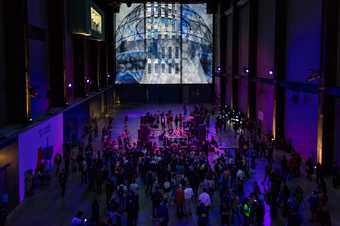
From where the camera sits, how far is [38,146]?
24.8 metres

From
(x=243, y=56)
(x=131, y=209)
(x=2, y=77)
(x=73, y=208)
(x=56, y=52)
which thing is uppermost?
(x=243, y=56)

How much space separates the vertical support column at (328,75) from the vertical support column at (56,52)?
48.8 ft

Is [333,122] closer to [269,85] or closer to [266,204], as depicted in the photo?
[266,204]

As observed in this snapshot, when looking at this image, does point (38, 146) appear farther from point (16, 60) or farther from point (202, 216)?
point (202, 216)

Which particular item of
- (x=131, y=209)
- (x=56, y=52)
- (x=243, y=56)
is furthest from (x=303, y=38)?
(x=243, y=56)

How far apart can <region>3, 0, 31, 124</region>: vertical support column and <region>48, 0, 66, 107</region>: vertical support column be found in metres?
8.36

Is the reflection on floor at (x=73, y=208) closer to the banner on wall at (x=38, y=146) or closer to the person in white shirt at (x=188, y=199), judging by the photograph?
the person in white shirt at (x=188, y=199)

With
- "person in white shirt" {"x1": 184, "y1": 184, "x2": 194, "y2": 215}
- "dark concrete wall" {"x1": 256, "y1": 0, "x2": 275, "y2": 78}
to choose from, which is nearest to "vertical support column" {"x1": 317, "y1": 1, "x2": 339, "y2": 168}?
"person in white shirt" {"x1": 184, "y1": 184, "x2": 194, "y2": 215}

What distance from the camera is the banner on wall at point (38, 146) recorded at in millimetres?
21562

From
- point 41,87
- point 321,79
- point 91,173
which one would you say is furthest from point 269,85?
point 91,173

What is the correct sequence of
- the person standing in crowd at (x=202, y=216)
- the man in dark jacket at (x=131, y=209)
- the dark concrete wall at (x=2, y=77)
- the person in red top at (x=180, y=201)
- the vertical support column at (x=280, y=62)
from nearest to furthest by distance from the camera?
the person standing in crowd at (x=202, y=216), the man in dark jacket at (x=131, y=209), the person in red top at (x=180, y=201), the dark concrete wall at (x=2, y=77), the vertical support column at (x=280, y=62)

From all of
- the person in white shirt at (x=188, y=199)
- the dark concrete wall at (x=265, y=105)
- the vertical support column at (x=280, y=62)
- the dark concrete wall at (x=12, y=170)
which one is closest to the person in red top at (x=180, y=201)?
the person in white shirt at (x=188, y=199)

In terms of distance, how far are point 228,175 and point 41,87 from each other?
12.7m

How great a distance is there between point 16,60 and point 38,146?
15.1ft
